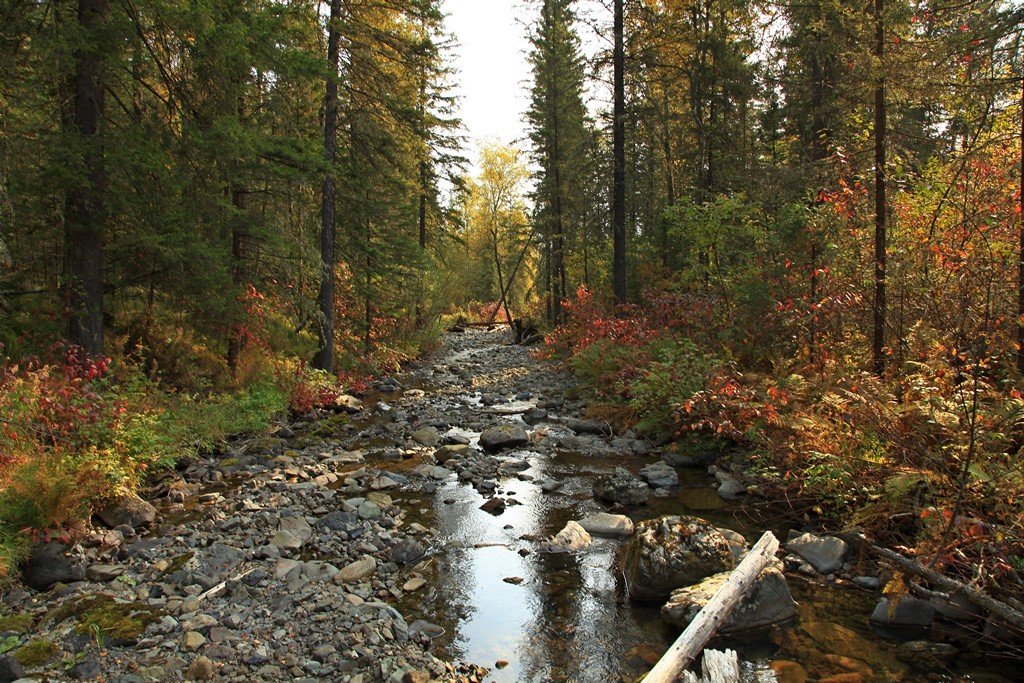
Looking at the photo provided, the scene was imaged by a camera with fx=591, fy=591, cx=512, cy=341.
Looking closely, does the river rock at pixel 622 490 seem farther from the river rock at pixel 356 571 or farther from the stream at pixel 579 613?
the river rock at pixel 356 571

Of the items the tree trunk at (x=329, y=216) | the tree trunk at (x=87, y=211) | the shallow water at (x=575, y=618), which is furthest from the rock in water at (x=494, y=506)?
the tree trunk at (x=329, y=216)

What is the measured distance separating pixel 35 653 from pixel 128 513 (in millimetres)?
2584

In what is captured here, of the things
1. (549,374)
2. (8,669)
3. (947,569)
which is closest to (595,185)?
(549,374)

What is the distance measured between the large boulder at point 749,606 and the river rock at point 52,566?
5.30 meters

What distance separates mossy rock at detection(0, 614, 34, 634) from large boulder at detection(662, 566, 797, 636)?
5019 mm

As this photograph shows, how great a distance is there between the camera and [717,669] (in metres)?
4.05

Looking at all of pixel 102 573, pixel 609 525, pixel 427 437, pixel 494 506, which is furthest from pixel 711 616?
pixel 427 437

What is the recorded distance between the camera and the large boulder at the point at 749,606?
486 centimetres

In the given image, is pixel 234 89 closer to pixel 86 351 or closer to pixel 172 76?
pixel 172 76

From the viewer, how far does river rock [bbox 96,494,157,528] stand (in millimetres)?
6441

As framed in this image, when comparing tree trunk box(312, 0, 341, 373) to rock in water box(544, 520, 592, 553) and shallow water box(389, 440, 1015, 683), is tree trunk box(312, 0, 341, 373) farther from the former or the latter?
rock in water box(544, 520, 592, 553)

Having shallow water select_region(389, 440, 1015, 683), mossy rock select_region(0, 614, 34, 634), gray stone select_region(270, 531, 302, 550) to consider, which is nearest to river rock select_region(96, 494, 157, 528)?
gray stone select_region(270, 531, 302, 550)

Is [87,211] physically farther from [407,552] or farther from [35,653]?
[407,552]

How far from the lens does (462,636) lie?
16.2ft
